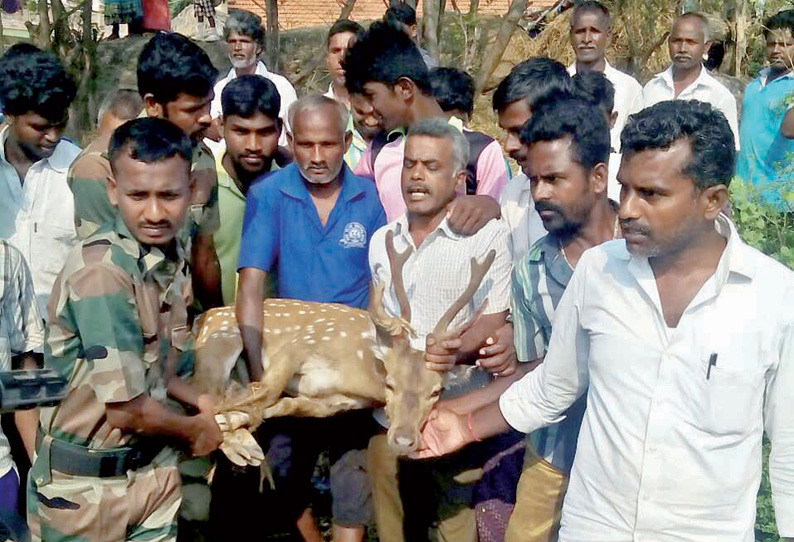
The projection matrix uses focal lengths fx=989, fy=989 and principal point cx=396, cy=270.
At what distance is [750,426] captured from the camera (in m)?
2.61

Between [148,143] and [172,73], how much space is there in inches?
38.2

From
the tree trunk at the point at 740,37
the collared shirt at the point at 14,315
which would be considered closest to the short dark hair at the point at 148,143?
the collared shirt at the point at 14,315

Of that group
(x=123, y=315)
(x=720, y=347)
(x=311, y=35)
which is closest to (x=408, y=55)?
(x=123, y=315)

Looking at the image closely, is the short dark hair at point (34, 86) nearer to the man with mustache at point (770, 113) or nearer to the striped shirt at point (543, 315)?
the striped shirt at point (543, 315)

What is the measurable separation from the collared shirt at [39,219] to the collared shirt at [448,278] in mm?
1642

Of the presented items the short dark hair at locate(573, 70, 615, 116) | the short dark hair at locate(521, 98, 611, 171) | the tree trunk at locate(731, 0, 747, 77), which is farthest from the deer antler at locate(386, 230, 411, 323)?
the tree trunk at locate(731, 0, 747, 77)

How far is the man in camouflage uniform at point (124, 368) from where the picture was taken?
3.03m

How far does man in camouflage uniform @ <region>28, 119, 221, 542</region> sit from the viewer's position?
3029mm

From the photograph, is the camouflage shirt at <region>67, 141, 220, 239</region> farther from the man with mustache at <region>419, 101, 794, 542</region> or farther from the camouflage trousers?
the man with mustache at <region>419, 101, 794, 542</region>

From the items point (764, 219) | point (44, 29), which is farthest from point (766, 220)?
point (44, 29)

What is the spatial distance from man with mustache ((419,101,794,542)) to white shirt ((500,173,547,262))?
1.34 m

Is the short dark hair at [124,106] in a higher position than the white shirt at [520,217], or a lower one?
higher

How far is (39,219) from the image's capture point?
468 cm

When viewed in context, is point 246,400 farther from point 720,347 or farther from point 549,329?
point 720,347
